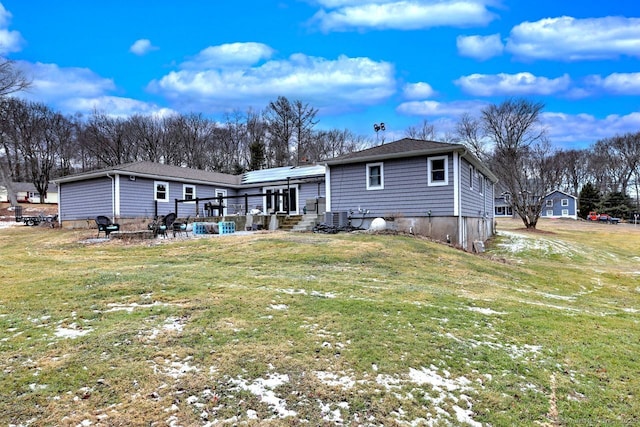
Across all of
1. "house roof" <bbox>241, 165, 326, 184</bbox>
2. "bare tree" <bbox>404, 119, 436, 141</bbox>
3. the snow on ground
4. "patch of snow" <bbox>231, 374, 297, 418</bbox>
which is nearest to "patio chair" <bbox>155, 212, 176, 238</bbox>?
"house roof" <bbox>241, 165, 326, 184</bbox>

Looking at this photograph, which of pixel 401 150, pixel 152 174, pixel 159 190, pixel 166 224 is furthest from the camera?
pixel 159 190

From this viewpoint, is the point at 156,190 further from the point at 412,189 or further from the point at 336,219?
the point at 412,189

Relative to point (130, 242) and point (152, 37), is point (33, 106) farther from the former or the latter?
point (130, 242)

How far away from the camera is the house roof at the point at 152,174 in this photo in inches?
735

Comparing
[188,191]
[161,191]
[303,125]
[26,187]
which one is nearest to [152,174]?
[161,191]

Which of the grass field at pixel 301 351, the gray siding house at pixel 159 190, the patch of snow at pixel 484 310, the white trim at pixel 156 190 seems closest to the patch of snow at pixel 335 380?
the grass field at pixel 301 351

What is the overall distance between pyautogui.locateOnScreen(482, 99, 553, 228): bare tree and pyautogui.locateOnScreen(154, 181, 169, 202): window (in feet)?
81.7

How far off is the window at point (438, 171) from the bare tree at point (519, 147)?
60.8 ft

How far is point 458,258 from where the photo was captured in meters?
10.5

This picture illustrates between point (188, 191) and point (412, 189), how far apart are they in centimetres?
1340

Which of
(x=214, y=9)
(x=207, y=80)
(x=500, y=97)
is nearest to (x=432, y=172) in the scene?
(x=214, y=9)

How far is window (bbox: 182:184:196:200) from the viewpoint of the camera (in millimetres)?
21580

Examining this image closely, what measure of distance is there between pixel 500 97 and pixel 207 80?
26.1 metres

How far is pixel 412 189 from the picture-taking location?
1453cm
